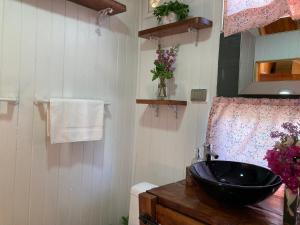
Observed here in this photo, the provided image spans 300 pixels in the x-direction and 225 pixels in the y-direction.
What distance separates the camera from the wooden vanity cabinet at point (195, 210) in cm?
101

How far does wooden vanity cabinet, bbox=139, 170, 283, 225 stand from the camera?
101 centimetres

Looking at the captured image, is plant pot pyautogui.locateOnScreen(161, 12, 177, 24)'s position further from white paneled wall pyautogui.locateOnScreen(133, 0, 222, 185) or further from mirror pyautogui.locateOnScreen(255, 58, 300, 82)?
mirror pyautogui.locateOnScreen(255, 58, 300, 82)

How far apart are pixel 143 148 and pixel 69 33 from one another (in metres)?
1.07

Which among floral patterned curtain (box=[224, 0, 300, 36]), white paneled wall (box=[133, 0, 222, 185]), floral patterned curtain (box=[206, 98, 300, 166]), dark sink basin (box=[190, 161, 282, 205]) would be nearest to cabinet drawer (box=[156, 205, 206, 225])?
dark sink basin (box=[190, 161, 282, 205])

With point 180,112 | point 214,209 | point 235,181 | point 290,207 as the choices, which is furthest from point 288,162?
point 180,112

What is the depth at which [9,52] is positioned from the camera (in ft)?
4.95

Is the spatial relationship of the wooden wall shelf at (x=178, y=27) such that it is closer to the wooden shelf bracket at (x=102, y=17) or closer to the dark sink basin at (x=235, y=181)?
the wooden shelf bracket at (x=102, y=17)

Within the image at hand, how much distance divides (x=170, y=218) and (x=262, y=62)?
97cm

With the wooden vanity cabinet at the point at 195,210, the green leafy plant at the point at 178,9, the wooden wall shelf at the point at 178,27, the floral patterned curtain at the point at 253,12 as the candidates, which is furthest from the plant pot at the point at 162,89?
the wooden vanity cabinet at the point at 195,210

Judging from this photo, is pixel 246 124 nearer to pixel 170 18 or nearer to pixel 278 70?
pixel 278 70

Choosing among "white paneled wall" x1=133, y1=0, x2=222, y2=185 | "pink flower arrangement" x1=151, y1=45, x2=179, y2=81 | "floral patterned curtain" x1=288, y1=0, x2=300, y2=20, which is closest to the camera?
"floral patterned curtain" x1=288, y1=0, x2=300, y2=20

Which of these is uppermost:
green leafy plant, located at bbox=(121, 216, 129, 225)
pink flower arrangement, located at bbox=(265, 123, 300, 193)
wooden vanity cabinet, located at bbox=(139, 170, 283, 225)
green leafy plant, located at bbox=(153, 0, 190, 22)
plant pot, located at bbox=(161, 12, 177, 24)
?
green leafy plant, located at bbox=(153, 0, 190, 22)

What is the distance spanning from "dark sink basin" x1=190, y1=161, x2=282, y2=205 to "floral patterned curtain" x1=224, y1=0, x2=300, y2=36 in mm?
758

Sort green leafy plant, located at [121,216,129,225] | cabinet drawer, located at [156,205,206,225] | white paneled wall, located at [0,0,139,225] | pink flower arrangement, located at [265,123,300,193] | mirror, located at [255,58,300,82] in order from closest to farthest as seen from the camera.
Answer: pink flower arrangement, located at [265,123,300,193], cabinet drawer, located at [156,205,206,225], mirror, located at [255,58,300,82], white paneled wall, located at [0,0,139,225], green leafy plant, located at [121,216,129,225]
